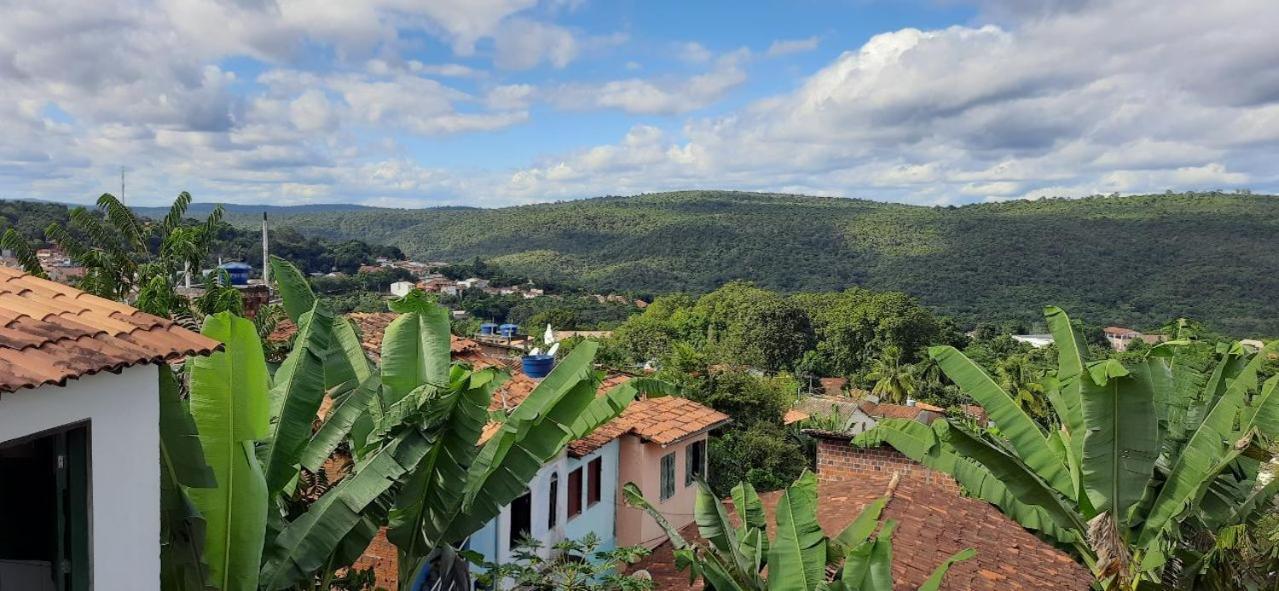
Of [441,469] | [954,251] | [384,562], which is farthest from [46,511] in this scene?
[954,251]

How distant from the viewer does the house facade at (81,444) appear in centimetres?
387

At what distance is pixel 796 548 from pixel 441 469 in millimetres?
2814

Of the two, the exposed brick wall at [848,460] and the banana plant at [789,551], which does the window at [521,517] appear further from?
the exposed brick wall at [848,460]

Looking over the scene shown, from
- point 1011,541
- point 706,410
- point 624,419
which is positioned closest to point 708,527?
point 1011,541

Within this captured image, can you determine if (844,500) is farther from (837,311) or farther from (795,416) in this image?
(837,311)

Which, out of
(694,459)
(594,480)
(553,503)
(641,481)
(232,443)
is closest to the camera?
(232,443)

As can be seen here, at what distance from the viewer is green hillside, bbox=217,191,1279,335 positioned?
106812 mm

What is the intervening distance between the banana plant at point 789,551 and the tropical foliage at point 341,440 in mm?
1488

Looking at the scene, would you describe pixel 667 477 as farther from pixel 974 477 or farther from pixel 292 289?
pixel 292 289

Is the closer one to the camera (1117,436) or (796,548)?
(1117,436)

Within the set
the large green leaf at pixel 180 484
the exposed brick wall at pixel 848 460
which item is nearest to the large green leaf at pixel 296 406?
the large green leaf at pixel 180 484

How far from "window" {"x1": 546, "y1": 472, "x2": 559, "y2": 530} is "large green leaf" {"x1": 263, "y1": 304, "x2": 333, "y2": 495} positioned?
687 centimetres

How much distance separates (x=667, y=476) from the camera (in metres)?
16.0

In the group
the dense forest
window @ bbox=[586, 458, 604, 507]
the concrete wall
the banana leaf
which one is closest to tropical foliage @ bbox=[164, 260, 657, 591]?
the banana leaf
